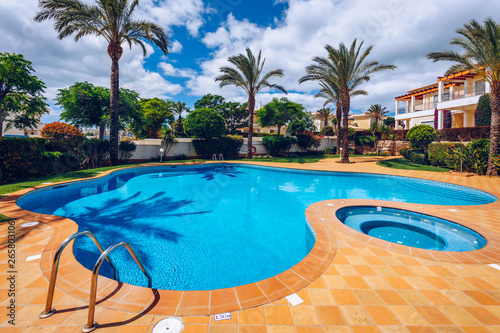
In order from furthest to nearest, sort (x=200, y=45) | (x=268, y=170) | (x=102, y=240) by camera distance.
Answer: (x=200, y=45), (x=268, y=170), (x=102, y=240)

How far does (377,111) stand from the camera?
47.7m

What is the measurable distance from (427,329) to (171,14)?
16986mm

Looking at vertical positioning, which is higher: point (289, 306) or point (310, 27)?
point (310, 27)

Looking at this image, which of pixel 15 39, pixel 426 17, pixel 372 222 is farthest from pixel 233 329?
pixel 15 39

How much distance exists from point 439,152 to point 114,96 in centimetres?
2529

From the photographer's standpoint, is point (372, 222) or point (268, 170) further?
point (268, 170)

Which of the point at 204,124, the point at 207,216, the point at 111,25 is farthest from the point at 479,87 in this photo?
the point at 111,25

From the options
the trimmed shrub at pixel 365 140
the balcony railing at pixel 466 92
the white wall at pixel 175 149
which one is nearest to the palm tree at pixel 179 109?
the white wall at pixel 175 149

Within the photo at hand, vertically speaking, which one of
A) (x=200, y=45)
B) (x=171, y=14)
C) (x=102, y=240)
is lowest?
(x=102, y=240)

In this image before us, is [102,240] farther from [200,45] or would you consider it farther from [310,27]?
[200,45]

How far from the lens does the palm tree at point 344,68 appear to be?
17.8 meters

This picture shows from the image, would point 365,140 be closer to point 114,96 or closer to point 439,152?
point 439,152

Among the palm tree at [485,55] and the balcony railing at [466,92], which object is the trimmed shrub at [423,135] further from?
the balcony railing at [466,92]

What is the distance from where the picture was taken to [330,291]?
3012 millimetres
